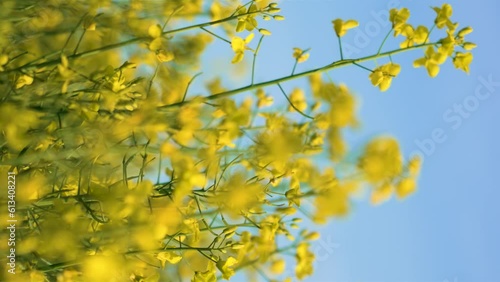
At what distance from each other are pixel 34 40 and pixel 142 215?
2.03 ft

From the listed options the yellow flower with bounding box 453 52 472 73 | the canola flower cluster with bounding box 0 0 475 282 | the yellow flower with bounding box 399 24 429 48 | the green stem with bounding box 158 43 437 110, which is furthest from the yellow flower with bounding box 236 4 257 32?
the yellow flower with bounding box 453 52 472 73

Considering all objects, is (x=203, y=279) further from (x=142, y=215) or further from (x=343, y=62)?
(x=343, y=62)

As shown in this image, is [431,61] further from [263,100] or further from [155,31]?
[155,31]

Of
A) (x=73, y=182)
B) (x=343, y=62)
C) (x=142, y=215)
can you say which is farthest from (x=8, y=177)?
(x=343, y=62)

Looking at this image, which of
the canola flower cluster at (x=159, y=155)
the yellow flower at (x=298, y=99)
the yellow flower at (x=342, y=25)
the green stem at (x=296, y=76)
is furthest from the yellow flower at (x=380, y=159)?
the yellow flower at (x=298, y=99)

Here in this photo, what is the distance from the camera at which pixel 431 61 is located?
3.79 ft

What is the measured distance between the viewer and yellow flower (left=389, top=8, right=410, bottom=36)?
1.15 m

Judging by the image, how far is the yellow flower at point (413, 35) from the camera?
3.71 feet

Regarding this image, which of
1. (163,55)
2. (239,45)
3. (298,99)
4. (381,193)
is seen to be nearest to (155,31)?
(163,55)

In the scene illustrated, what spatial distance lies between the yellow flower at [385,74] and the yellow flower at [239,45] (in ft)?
0.83

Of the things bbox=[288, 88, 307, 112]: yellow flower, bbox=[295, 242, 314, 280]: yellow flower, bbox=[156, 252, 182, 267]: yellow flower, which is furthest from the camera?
bbox=[288, 88, 307, 112]: yellow flower

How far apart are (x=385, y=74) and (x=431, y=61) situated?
10 centimetres

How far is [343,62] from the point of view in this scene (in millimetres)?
1082

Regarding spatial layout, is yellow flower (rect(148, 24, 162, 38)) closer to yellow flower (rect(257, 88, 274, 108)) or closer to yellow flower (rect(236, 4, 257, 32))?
yellow flower (rect(236, 4, 257, 32))
